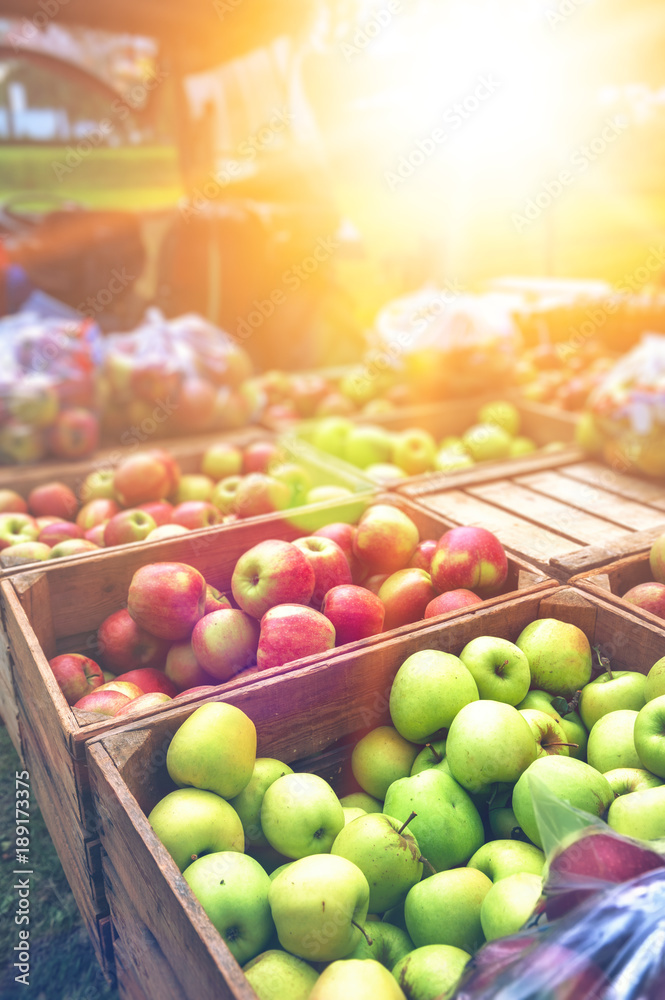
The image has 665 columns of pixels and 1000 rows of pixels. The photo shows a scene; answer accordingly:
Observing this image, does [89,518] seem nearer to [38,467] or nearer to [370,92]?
[38,467]

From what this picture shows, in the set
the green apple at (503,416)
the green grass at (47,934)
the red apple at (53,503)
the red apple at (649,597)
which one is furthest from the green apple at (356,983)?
the green apple at (503,416)

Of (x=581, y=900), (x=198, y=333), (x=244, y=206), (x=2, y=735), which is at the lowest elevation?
(x=2, y=735)

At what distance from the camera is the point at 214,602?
1782 millimetres

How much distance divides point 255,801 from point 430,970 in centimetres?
A: 43

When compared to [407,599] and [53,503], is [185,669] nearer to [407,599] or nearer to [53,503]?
[407,599]

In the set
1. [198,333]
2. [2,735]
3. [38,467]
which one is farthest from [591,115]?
[2,735]

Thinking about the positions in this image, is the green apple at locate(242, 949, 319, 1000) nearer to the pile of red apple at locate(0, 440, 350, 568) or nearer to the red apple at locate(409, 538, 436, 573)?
the red apple at locate(409, 538, 436, 573)

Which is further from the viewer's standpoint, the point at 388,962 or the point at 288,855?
the point at 288,855

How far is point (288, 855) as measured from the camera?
4.08ft

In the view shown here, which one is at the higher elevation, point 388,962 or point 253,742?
point 253,742

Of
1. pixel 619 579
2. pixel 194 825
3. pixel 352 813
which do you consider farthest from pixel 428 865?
pixel 619 579

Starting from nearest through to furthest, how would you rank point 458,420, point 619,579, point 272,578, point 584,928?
point 584,928
point 272,578
point 619,579
point 458,420

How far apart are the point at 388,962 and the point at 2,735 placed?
68.2 inches

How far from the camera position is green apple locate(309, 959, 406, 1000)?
3.09ft
